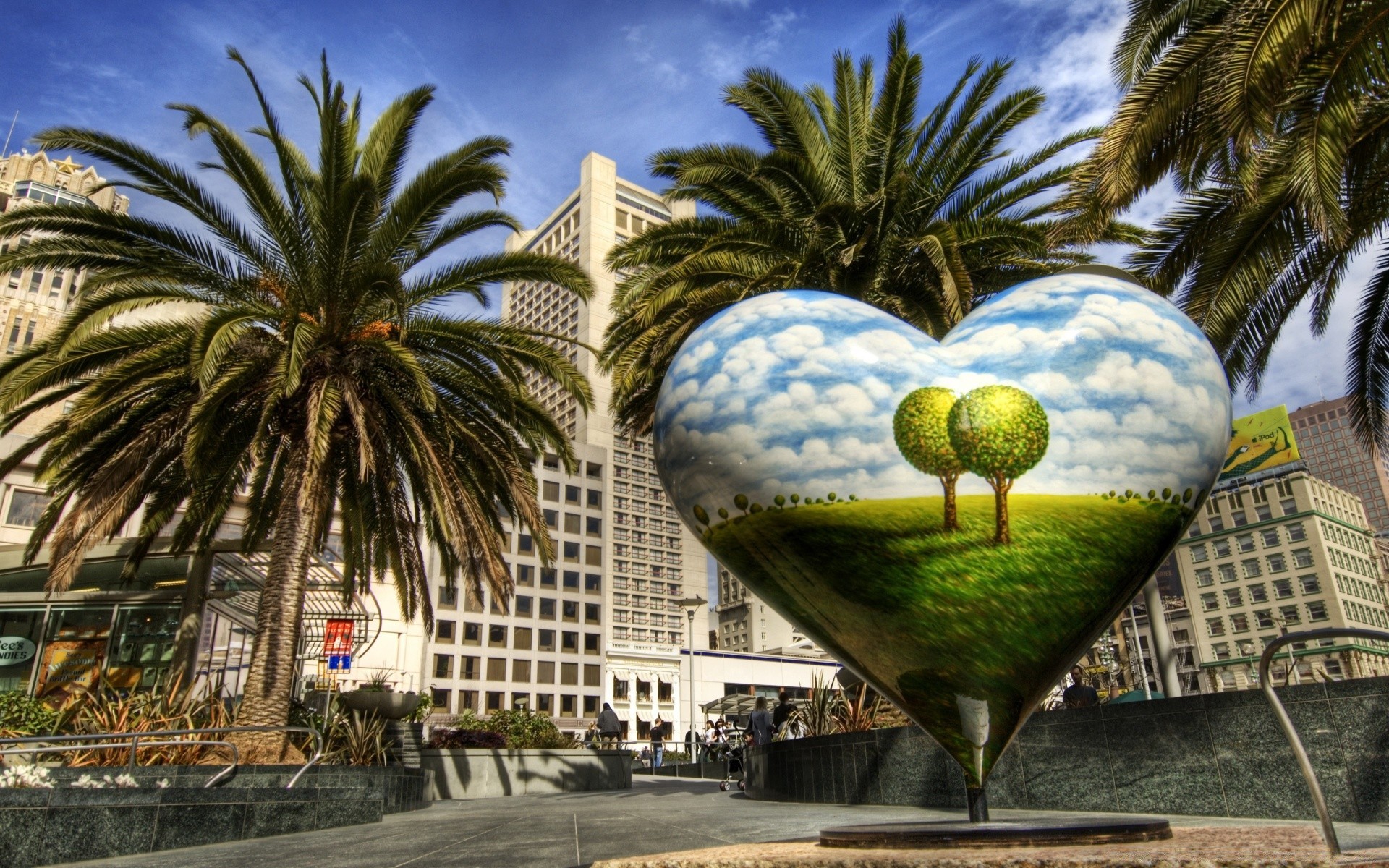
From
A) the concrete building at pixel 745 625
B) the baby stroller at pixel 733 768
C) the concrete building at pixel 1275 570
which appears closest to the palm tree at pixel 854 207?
the baby stroller at pixel 733 768

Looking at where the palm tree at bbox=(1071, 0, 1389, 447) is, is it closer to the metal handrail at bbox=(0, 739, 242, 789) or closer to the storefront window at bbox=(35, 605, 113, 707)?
the metal handrail at bbox=(0, 739, 242, 789)

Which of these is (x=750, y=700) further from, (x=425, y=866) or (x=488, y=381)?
(x=425, y=866)

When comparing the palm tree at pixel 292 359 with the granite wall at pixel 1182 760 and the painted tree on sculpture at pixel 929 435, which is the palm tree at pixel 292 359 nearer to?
the granite wall at pixel 1182 760

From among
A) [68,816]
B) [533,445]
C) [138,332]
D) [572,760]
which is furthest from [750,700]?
[68,816]

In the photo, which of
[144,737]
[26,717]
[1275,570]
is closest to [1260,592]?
[1275,570]

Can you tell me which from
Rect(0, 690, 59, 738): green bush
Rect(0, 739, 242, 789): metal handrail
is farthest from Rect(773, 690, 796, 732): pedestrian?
Rect(0, 690, 59, 738): green bush

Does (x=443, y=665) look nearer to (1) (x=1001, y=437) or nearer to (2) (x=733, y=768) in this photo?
(2) (x=733, y=768)
